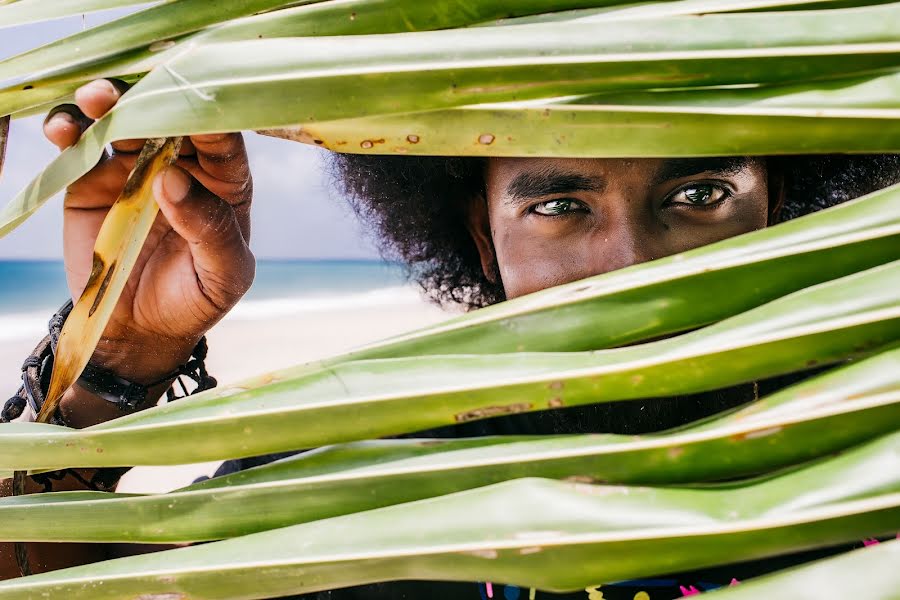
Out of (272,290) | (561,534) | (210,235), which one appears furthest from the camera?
(272,290)

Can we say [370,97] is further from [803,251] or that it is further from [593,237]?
[593,237]

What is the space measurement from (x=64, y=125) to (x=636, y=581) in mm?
1269

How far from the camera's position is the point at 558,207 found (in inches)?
54.6

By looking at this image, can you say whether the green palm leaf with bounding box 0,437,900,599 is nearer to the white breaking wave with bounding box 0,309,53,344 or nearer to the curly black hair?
the curly black hair

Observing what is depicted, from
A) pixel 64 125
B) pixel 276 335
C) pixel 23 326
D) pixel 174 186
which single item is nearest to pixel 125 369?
pixel 174 186

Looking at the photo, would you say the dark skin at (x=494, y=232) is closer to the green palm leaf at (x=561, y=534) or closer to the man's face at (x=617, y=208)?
the man's face at (x=617, y=208)

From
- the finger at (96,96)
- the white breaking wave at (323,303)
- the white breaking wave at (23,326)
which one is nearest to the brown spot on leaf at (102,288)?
the finger at (96,96)

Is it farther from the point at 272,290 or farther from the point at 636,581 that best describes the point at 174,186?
the point at 272,290

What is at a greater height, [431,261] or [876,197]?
[431,261]

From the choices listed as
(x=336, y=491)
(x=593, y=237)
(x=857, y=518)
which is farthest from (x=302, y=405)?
(x=593, y=237)

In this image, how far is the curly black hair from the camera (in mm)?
1684

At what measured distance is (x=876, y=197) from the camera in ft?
1.41

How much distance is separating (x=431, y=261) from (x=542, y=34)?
5.71ft

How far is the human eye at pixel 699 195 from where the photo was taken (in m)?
1.33
